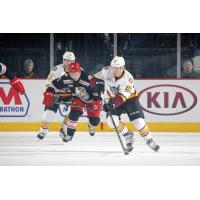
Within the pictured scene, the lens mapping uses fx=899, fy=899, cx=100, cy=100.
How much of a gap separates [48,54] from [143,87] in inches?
43.4

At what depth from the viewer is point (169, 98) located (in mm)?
9727

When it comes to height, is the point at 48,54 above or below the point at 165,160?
above

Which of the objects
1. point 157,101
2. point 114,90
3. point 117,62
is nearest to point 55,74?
point 117,62

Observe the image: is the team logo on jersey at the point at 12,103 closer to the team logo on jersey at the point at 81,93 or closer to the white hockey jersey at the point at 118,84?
the team logo on jersey at the point at 81,93

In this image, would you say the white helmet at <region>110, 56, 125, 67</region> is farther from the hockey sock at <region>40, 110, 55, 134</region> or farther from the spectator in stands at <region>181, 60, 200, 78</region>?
the spectator in stands at <region>181, 60, 200, 78</region>

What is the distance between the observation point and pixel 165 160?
834 centimetres

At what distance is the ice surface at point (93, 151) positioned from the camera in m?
8.26

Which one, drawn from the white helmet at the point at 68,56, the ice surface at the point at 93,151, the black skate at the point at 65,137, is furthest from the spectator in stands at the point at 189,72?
the black skate at the point at 65,137

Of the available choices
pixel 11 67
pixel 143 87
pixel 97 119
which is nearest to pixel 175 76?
pixel 143 87

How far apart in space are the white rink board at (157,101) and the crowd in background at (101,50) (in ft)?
0.44

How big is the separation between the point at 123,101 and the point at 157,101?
1.24 meters

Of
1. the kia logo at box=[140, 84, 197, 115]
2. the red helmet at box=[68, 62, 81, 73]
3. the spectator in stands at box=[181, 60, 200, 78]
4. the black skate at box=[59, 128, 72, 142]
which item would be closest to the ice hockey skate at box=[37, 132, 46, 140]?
the black skate at box=[59, 128, 72, 142]

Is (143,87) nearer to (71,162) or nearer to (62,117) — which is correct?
(62,117)

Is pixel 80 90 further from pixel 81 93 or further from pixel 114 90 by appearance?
pixel 114 90
